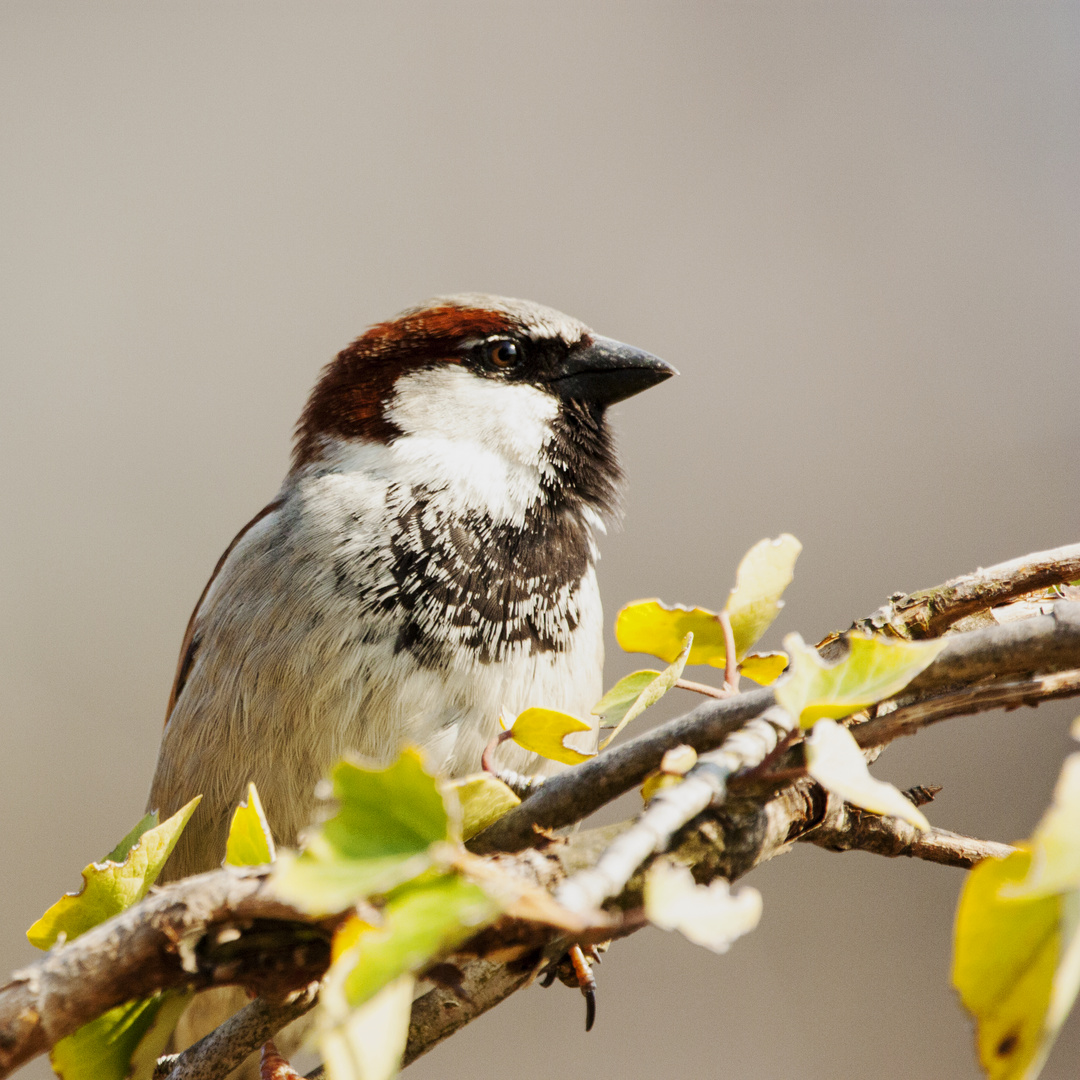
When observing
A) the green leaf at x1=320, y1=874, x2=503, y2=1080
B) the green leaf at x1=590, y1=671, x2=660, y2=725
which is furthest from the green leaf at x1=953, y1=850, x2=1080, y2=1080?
the green leaf at x1=590, y1=671, x2=660, y2=725

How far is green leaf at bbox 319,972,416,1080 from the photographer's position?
0.34 m

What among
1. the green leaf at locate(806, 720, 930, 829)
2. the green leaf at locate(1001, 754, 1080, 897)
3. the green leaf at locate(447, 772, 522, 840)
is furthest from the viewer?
the green leaf at locate(447, 772, 522, 840)

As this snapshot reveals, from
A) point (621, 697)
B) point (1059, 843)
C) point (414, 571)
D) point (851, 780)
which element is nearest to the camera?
point (1059, 843)

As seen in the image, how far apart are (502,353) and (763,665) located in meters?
0.88

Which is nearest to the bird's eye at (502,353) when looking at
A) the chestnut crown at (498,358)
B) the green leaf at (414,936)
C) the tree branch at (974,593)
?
the chestnut crown at (498,358)

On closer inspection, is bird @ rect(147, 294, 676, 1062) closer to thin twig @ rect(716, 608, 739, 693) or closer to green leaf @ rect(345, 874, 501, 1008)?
thin twig @ rect(716, 608, 739, 693)

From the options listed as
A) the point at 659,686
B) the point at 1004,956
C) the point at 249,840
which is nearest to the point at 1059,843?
the point at 1004,956

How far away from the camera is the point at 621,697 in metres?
0.65

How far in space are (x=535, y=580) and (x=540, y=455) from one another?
21 centimetres

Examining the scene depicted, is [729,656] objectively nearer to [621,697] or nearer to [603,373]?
[621,697]

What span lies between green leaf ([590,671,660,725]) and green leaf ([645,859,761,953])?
0.92ft

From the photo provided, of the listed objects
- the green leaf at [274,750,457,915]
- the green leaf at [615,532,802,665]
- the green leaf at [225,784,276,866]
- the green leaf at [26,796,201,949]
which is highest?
the green leaf at [274,750,457,915]

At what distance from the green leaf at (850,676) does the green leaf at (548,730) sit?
0.56 ft

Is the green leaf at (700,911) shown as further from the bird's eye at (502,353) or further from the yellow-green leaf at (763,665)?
the bird's eye at (502,353)
